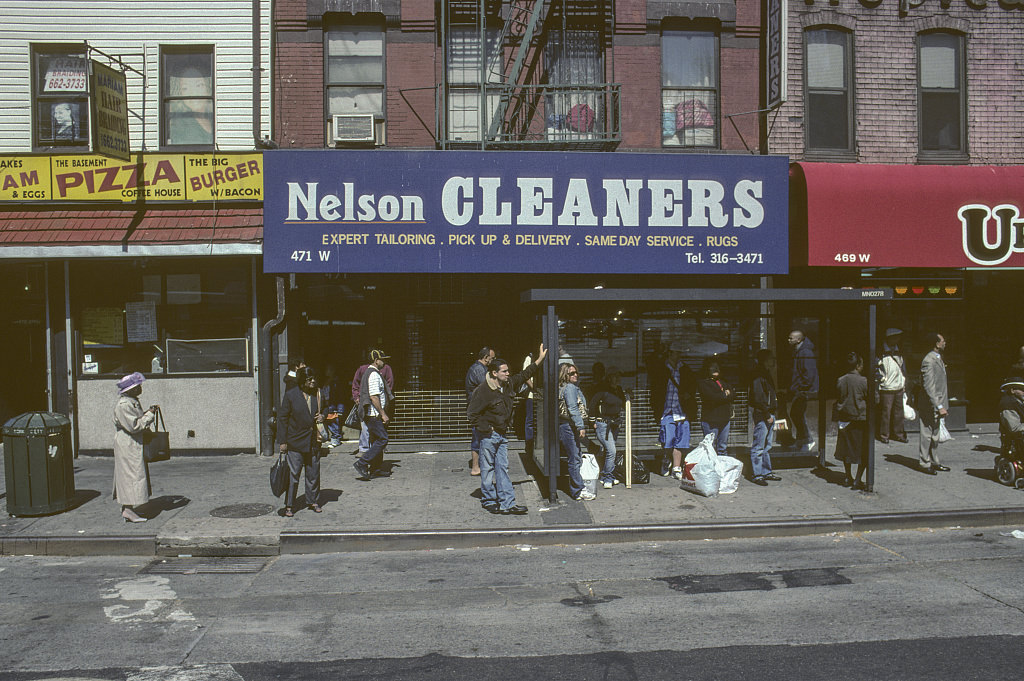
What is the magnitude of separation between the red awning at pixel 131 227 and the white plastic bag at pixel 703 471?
7234mm

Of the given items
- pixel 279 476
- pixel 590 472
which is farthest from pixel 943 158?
pixel 279 476

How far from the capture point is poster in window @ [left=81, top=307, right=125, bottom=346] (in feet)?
44.1

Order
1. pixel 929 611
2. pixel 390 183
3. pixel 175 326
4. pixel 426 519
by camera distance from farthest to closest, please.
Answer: pixel 175 326, pixel 390 183, pixel 426 519, pixel 929 611

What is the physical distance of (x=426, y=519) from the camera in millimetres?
9531

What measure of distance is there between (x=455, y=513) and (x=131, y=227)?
7058 millimetres

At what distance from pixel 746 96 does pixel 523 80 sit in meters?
3.86

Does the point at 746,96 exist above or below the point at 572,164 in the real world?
above

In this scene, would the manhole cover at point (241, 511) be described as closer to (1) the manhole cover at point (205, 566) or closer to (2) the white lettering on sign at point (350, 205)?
(1) the manhole cover at point (205, 566)

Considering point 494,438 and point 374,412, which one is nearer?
point 494,438

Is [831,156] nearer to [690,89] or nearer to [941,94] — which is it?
[941,94]

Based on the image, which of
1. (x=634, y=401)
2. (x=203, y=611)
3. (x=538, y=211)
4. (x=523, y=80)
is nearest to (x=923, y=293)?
(x=634, y=401)

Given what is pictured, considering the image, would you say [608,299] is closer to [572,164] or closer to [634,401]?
[634,401]

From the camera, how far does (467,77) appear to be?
13.8 m

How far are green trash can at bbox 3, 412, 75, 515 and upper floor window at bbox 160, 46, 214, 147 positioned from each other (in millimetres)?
5630
